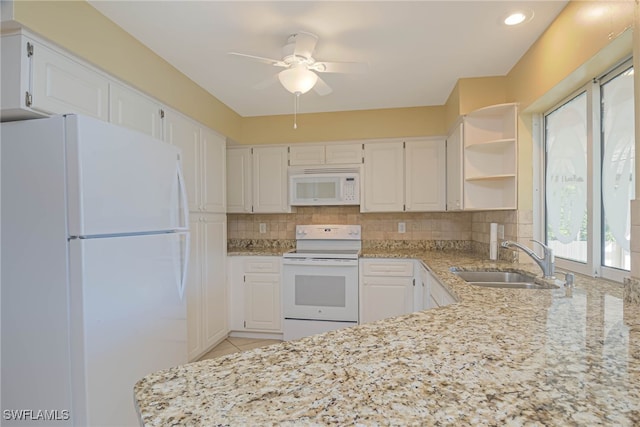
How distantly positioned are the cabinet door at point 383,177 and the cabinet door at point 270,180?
0.88 meters

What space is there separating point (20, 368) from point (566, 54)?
300cm

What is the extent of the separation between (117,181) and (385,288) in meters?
2.37

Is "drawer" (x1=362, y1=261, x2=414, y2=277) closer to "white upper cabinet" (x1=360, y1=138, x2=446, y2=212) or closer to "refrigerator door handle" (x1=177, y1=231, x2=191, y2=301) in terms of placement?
"white upper cabinet" (x1=360, y1=138, x2=446, y2=212)

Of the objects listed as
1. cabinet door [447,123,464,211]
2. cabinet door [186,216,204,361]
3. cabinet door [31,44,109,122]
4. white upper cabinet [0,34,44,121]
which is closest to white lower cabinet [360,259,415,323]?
cabinet door [447,123,464,211]

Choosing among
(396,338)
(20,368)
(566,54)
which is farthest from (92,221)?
(566,54)

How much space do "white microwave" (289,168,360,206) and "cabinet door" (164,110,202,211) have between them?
103 cm

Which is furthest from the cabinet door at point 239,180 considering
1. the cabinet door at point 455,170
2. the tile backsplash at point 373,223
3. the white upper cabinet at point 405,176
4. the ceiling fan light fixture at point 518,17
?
the ceiling fan light fixture at point 518,17

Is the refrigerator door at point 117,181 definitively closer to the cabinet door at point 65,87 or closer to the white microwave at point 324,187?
the cabinet door at point 65,87

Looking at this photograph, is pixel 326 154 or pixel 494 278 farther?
pixel 326 154

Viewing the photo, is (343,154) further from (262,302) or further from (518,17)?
(518,17)

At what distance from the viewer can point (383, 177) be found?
333 centimetres

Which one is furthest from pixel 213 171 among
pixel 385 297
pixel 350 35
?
pixel 385 297

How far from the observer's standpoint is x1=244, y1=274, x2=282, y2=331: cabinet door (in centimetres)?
323

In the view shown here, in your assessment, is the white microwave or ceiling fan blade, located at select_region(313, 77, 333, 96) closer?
ceiling fan blade, located at select_region(313, 77, 333, 96)
